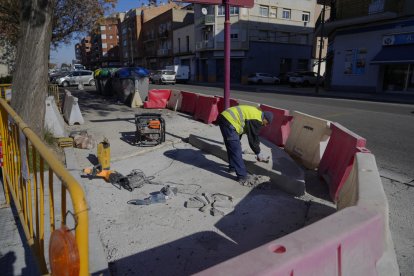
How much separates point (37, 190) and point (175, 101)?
10962mm

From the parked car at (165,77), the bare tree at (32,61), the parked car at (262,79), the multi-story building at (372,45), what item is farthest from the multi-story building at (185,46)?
the bare tree at (32,61)

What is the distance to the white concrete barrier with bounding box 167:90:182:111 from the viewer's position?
1337cm

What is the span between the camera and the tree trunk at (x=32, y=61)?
5938 millimetres

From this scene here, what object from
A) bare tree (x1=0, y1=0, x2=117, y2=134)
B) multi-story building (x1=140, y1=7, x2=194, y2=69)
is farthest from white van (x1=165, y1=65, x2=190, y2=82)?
bare tree (x1=0, y1=0, x2=117, y2=134)

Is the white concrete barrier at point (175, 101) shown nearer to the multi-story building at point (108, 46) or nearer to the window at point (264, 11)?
the window at point (264, 11)

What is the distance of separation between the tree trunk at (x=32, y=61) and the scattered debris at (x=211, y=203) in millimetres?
3607

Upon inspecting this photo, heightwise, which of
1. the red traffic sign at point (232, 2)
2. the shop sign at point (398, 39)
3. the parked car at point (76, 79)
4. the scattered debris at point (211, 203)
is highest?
the shop sign at point (398, 39)

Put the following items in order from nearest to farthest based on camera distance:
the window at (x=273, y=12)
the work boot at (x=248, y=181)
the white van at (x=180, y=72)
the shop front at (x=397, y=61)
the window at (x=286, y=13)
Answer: the work boot at (x=248, y=181) < the shop front at (x=397, y=61) < the white van at (x=180, y=72) < the window at (x=273, y=12) < the window at (x=286, y=13)

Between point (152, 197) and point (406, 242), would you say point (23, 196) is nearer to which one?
point (152, 197)

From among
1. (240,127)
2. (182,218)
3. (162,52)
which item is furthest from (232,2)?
(162,52)

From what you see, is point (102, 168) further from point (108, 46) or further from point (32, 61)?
point (108, 46)

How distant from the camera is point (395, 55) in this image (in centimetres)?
2102

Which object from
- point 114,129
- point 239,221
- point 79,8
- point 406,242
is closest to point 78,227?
point 239,221

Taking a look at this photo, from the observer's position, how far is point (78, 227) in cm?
154
